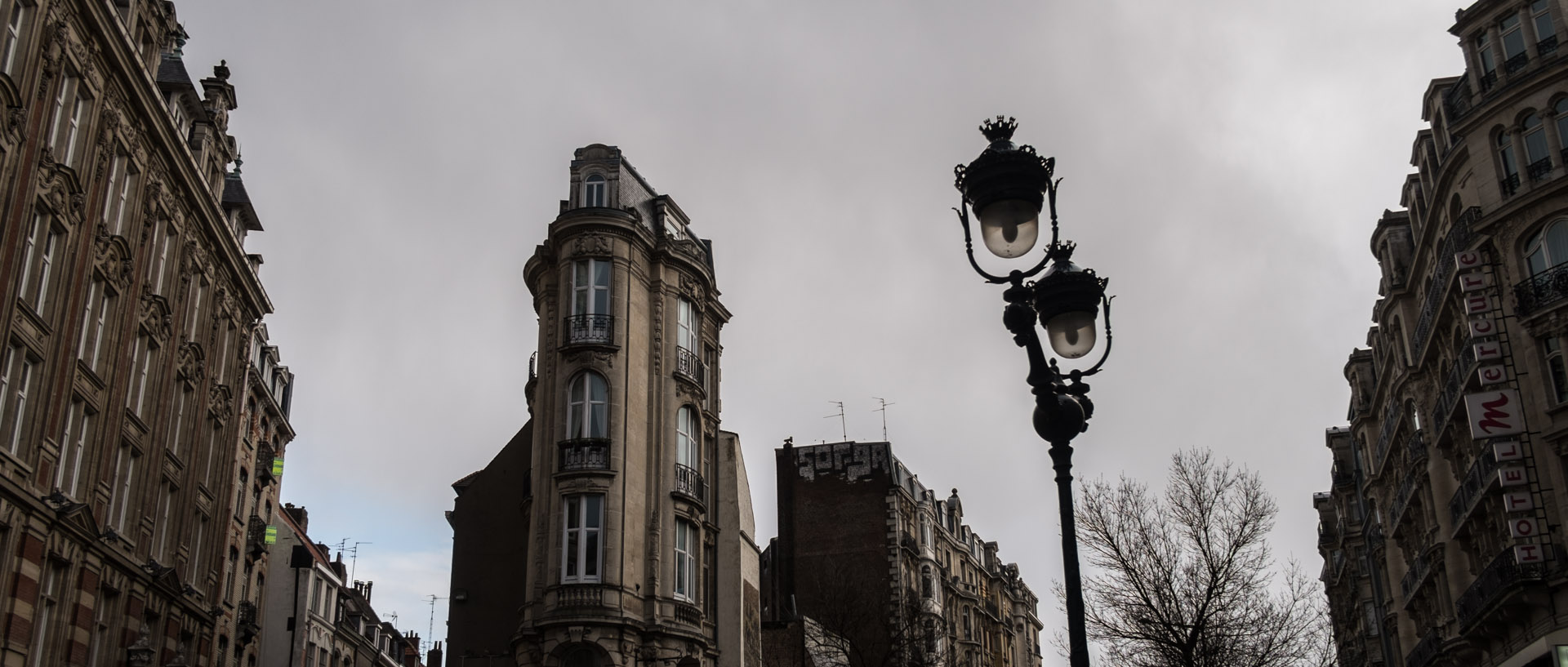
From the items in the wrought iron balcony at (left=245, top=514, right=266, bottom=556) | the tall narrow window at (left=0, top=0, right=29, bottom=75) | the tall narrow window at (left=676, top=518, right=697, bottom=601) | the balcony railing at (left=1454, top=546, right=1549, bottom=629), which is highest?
the tall narrow window at (left=0, top=0, right=29, bottom=75)

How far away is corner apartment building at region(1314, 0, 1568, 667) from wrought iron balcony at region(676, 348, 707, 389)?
2272 cm

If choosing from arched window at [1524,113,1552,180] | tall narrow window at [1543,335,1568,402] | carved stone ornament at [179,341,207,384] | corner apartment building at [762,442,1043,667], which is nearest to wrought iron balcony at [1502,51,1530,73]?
arched window at [1524,113,1552,180]

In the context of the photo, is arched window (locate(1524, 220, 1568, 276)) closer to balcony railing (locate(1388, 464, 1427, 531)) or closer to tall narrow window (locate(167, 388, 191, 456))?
balcony railing (locate(1388, 464, 1427, 531))

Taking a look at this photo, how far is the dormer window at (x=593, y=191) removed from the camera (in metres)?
40.3

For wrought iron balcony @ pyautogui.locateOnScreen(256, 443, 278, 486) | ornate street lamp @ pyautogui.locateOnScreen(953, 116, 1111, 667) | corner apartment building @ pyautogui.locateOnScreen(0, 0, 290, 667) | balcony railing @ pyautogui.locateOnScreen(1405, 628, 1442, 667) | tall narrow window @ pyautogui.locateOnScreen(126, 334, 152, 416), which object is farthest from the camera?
wrought iron balcony @ pyautogui.locateOnScreen(256, 443, 278, 486)

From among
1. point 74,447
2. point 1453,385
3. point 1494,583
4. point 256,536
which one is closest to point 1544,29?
point 1453,385

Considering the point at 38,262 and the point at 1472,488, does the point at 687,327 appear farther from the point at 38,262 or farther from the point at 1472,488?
the point at 1472,488

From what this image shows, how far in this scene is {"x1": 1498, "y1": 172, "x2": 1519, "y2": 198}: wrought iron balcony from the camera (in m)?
35.8

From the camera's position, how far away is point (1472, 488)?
39438mm

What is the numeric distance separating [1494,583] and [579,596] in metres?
25.8

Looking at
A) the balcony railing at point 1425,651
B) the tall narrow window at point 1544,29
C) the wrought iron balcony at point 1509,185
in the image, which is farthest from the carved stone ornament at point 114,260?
the balcony railing at point 1425,651

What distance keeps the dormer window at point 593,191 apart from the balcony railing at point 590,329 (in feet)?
13.5

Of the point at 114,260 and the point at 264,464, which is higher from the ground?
the point at 264,464

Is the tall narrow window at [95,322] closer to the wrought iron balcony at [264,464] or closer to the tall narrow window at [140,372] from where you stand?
the tall narrow window at [140,372]
